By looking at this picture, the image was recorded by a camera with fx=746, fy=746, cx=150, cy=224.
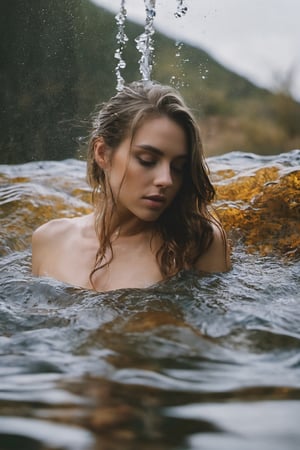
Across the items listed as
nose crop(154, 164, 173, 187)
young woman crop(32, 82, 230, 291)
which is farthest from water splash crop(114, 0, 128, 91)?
nose crop(154, 164, 173, 187)

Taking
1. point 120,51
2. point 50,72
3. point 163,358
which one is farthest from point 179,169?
point 120,51

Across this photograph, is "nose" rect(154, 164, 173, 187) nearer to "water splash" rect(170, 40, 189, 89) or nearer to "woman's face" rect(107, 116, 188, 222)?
"woman's face" rect(107, 116, 188, 222)

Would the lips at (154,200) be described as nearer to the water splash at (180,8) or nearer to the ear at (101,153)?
the ear at (101,153)

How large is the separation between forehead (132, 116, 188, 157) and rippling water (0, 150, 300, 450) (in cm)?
54

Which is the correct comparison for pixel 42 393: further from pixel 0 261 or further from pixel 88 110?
pixel 88 110

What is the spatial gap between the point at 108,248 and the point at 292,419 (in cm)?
171

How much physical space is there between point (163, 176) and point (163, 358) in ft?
3.11

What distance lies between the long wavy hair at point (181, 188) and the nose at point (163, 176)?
131 mm

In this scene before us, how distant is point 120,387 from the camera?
1728 millimetres

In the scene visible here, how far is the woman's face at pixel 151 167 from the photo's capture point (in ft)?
9.14

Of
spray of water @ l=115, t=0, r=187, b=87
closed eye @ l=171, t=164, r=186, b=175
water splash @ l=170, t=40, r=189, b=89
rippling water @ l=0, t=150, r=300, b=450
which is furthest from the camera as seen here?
water splash @ l=170, t=40, r=189, b=89

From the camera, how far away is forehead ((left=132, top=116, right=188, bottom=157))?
9.15 feet

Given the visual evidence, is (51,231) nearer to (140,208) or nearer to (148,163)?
(140,208)

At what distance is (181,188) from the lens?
2994 millimetres
